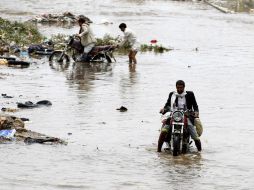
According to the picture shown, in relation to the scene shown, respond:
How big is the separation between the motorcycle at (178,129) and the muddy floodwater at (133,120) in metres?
0.23

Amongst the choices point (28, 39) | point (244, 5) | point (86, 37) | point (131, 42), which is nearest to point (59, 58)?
point (86, 37)

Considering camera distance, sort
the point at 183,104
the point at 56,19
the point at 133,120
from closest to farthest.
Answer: the point at 183,104, the point at 133,120, the point at 56,19

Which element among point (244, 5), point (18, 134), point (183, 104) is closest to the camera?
point (183, 104)

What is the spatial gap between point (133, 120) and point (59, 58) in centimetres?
1023

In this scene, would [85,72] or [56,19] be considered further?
[56,19]

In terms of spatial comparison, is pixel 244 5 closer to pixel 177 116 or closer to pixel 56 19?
pixel 56 19

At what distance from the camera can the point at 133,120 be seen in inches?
631

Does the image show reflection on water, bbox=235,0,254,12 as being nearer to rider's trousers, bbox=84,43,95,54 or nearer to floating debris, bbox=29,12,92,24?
floating debris, bbox=29,12,92,24

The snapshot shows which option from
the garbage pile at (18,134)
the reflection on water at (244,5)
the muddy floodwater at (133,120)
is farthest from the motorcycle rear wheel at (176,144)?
the reflection on water at (244,5)

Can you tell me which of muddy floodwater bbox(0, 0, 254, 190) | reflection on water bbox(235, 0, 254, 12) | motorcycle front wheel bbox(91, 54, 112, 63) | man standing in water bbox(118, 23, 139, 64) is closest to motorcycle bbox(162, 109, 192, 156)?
muddy floodwater bbox(0, 0, 254, 190)

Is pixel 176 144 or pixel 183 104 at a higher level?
pixel 183 104

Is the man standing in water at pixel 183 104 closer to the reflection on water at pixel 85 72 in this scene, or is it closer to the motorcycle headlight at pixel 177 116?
the motorcycle headlight at pixel 177 116

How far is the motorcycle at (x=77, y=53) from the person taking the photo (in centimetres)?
2572

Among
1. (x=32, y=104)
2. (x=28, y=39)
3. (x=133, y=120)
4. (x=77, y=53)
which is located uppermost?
(x=28, y=39)
